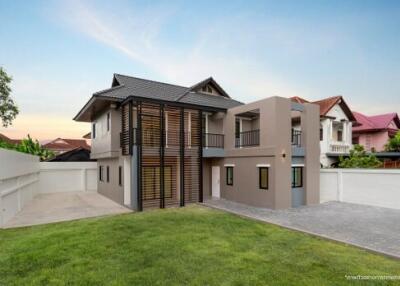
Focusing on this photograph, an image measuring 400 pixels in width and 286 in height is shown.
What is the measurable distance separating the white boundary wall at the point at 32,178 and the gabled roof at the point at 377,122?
29.1m

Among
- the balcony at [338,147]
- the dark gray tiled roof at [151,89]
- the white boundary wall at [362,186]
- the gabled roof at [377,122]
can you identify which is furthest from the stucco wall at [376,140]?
the dark gray tiled roof at [151,89]

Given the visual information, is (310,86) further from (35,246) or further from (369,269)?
(35,246)

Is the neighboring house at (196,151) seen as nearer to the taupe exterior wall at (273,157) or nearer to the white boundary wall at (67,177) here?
the taupe exterior wall at (273,157)

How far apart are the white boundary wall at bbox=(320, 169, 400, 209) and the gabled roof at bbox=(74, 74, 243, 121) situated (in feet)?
26.0

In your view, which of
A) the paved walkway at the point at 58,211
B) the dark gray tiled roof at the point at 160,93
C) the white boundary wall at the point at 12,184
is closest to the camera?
the white boundary wall at the point at 12,184

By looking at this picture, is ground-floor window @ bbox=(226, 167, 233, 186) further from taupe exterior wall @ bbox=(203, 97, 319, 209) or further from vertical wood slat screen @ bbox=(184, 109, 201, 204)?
vertical wood slat screen @ bbox=(184, 109, 201, 204)

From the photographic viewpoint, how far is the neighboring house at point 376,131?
85.8 feet

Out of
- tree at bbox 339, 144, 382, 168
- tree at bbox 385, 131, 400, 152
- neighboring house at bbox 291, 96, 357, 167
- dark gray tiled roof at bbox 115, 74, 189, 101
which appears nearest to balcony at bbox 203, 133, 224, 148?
dark gray tiled roof at bbox 115, 74, 189, 101

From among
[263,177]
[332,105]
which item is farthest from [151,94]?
[332,105]

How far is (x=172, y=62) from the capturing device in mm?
17188

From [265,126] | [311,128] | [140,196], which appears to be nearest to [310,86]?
[311,128]

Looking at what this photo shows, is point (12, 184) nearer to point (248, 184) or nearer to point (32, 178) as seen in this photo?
point (32, 178)

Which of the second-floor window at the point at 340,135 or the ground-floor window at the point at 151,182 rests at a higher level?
the second-floor window at the point at 340,135

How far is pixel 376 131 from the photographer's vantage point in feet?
87.1
